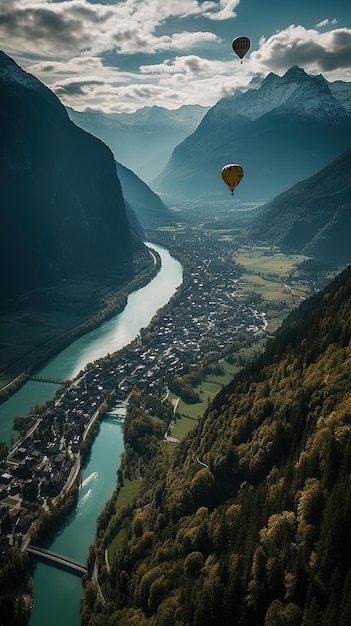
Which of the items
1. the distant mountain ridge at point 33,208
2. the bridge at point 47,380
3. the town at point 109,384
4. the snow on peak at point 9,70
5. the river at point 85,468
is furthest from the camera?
the snow on peak at point 9,70

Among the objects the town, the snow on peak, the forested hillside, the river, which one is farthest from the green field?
the snow on peak

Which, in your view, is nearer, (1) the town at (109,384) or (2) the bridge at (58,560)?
(2) the bridge at (58,560)

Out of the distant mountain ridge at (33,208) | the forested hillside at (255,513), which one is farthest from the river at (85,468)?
the distant mountain ridge at (33,208)

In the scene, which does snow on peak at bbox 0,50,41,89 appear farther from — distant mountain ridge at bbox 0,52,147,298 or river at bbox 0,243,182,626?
river at bbox 0,243,182,626

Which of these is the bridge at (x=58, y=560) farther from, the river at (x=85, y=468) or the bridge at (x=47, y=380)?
the bridge at (x=47, y=380)

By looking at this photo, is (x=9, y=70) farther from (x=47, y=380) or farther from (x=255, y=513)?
(x=255, y=513)

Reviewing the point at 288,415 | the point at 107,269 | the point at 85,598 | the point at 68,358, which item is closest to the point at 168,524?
the point at 85,598

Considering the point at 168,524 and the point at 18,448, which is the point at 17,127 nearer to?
the point at 18,448
